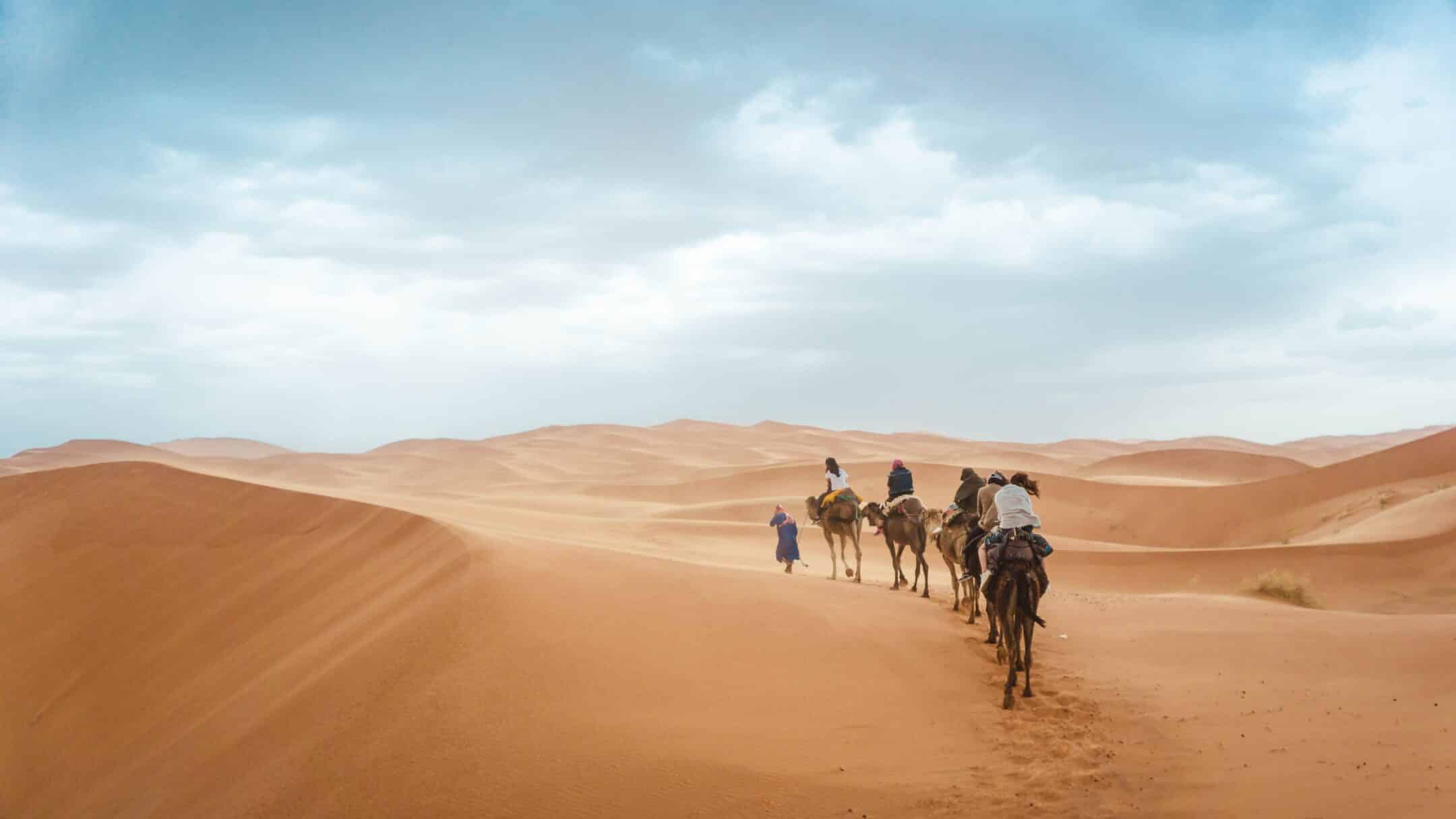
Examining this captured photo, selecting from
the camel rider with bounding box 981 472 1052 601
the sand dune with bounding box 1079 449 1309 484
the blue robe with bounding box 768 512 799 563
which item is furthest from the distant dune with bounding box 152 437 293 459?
the camel rider with bounding box 981 472 1052 601

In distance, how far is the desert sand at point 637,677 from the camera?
754cm

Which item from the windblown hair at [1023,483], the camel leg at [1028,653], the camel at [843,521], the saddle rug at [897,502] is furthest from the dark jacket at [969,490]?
the camel at [843,521]

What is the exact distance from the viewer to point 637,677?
9820mm

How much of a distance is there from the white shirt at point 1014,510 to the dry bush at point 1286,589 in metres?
12.4

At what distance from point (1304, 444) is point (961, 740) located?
145197 millimetres

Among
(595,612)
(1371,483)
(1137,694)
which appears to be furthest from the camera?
(1371,483)

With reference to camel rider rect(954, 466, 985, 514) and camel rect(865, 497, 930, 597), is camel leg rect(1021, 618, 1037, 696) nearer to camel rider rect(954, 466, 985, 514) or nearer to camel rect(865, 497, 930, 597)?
camel rider rect(954, 466, 985, 514)

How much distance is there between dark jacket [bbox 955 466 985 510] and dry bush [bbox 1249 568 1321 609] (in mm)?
10342

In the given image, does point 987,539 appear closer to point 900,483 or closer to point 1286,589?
point 900,483

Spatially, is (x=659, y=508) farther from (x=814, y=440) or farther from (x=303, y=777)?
(x=814, y=440)

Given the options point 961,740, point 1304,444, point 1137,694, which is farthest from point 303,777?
point 1304,444

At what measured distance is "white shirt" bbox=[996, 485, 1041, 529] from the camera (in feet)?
35.0

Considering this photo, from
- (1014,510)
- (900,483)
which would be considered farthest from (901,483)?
(1014,510)

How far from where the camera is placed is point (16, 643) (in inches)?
686
